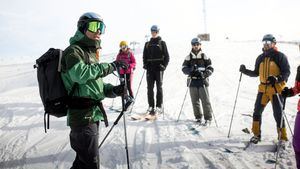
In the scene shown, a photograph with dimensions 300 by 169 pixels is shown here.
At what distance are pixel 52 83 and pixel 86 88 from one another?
424 mm

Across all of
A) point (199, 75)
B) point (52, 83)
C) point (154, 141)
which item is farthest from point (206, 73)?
point (52, 83)

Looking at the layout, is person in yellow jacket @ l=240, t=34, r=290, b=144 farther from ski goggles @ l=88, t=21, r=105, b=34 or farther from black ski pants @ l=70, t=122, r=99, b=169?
black ski pants @ l=70, t=122, r=99, b=169

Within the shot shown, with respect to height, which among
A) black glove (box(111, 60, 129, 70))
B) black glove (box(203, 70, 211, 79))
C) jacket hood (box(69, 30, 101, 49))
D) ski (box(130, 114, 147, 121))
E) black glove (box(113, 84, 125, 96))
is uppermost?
jacket hood (box(69, 30, 101, 49))

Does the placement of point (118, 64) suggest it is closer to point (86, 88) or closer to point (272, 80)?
point (86, 88)

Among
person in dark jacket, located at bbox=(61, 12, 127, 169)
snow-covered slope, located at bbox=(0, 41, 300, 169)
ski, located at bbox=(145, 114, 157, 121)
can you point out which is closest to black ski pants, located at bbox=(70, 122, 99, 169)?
person in dark jacket, located at bbox=(61, 12, 127, 169)

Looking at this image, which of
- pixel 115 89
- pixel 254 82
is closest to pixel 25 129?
pixel 115 89

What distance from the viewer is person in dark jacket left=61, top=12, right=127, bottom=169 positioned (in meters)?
3.35

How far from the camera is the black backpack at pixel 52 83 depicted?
3.33 metres

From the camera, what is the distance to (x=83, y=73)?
3207 millimetres

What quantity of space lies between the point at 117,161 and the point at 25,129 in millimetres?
4084

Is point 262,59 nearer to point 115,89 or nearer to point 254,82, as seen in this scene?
point 115,89

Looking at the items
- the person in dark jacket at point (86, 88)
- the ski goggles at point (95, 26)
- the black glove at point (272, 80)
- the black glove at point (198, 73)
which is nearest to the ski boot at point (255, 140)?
the black glove at point (272, 80)

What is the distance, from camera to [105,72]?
3.51 m

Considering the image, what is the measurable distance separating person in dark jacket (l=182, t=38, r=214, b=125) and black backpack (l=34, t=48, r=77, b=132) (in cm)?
489
